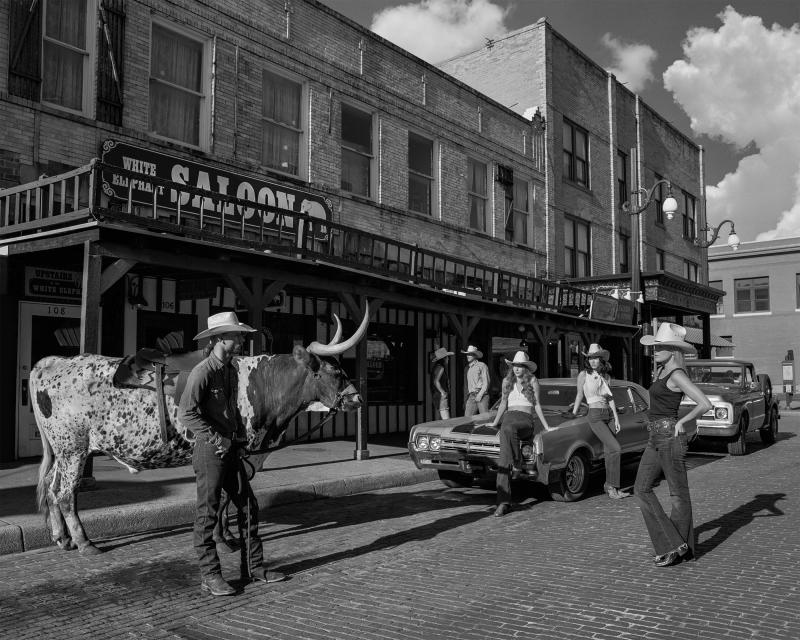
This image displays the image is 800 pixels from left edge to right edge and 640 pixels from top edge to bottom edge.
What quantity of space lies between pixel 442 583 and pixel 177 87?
1030 centimetres

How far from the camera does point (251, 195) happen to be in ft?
44.1

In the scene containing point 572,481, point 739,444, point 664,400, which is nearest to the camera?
point 664,400

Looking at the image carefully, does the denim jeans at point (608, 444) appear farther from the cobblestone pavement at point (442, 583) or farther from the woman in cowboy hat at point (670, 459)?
the woman in cowboy hat at point (670, 459)

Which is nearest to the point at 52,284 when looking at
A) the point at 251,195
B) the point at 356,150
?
the point at 251,195

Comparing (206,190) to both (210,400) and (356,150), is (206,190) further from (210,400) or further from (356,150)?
(356,150)

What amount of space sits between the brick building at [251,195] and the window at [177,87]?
0.04m

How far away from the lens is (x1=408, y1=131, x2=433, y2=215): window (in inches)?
711

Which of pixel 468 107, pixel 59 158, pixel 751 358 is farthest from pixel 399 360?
pixel 751 358

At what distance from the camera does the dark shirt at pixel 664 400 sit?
6.04 metres

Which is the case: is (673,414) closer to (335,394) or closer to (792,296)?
(335,394)

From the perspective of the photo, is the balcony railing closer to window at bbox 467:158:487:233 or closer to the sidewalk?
window at bbox 467:158:487:233

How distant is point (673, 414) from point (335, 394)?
278 cm

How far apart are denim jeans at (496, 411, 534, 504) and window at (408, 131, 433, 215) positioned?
10.2 meters

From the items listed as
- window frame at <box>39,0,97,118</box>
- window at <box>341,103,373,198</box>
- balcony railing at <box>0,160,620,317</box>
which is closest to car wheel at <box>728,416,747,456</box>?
balcony railing at <box>0,160,620,317</box>
